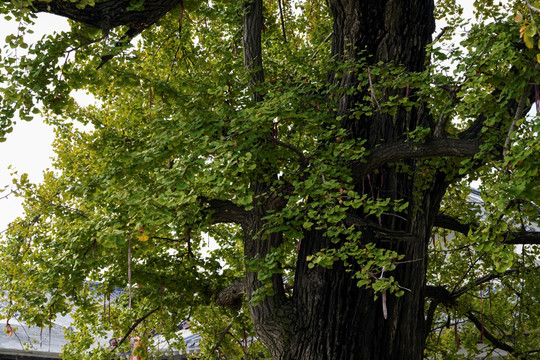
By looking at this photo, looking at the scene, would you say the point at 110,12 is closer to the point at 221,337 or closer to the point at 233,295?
the point at 233,295

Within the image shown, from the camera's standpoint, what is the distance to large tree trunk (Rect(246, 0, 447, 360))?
5699 mm

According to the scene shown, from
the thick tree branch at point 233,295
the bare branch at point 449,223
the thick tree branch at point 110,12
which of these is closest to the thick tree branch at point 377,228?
the bare branch at point 449,223

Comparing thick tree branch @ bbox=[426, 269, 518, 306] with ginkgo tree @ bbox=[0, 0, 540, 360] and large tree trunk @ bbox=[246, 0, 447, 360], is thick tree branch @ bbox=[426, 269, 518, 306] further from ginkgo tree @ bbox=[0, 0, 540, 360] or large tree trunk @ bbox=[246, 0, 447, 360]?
large tree trunk @ bbox=[246, 0, 447, 360]

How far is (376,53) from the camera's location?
20.2 ft

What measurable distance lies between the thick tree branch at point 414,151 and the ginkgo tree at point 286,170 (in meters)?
0.02

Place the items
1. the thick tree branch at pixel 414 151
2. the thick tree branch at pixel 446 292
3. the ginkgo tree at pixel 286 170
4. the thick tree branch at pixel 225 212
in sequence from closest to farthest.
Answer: the ginkgo tree at pixel 286 170, the thick tree branch at pixel 414 151, the thick tree branch at pixel 225 212, the thick tree branch at pixel 446 292

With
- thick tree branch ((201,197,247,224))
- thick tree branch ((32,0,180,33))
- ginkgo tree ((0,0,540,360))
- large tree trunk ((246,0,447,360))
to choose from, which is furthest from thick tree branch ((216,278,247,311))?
thick tree branch ((32,0,180,33))

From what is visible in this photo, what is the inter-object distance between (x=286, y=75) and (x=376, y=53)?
98 centimetres

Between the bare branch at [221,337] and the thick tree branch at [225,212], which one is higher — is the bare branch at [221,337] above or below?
below

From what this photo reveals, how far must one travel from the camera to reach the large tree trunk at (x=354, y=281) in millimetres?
5699

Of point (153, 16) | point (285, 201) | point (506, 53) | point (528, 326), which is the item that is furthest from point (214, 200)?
point (528, 326)

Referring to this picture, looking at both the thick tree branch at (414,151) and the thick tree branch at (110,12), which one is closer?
the thick tree branch at (110,12)

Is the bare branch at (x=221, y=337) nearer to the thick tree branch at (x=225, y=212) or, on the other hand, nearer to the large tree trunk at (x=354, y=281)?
the large tree trunk at (x=354, y=281)

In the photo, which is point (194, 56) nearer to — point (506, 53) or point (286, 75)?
point (286, 75)
